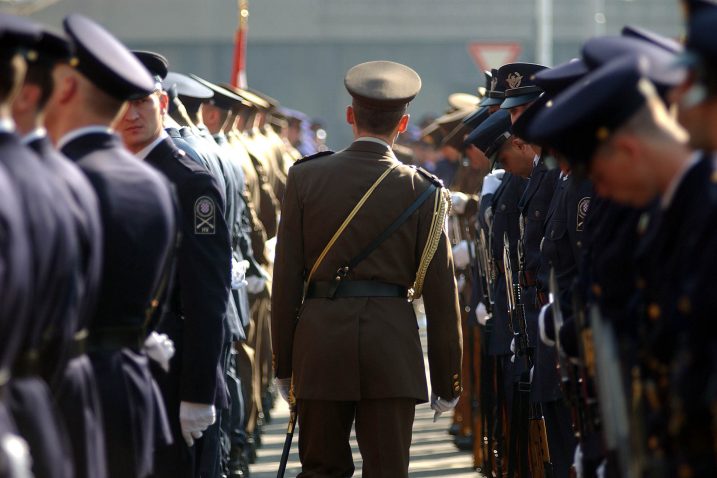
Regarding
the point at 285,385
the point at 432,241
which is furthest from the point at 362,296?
the point at 285,385

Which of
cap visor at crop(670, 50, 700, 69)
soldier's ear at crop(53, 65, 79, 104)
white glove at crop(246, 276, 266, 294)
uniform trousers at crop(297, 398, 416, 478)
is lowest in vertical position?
uniform trousers at crop(297, 398, 416, 478)

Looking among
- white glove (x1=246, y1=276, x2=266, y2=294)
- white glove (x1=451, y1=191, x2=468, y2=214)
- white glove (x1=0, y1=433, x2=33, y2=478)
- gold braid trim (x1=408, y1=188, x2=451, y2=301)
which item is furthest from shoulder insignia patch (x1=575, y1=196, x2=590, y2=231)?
white glove (x1=451, y1=191, x2=468, y2=214)

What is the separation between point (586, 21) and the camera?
3612 cm

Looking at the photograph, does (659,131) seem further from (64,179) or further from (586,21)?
(586,21)

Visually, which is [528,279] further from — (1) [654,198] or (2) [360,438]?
(1) [654,198]

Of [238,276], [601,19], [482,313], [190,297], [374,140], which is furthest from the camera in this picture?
[601,19]

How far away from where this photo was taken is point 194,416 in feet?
19.0

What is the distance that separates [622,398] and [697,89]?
0.90m

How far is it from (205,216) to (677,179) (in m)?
2.61

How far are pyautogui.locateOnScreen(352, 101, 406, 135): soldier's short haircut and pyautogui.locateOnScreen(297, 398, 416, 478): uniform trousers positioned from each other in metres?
1.18

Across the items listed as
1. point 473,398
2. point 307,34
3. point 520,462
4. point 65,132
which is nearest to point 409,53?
point 307,34

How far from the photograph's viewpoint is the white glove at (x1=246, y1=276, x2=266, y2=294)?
10180mm

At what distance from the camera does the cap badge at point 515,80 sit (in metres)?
8.22

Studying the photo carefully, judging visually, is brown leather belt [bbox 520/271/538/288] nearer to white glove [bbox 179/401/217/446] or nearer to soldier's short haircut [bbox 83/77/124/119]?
white glove [bbox 179/401/217/446]
